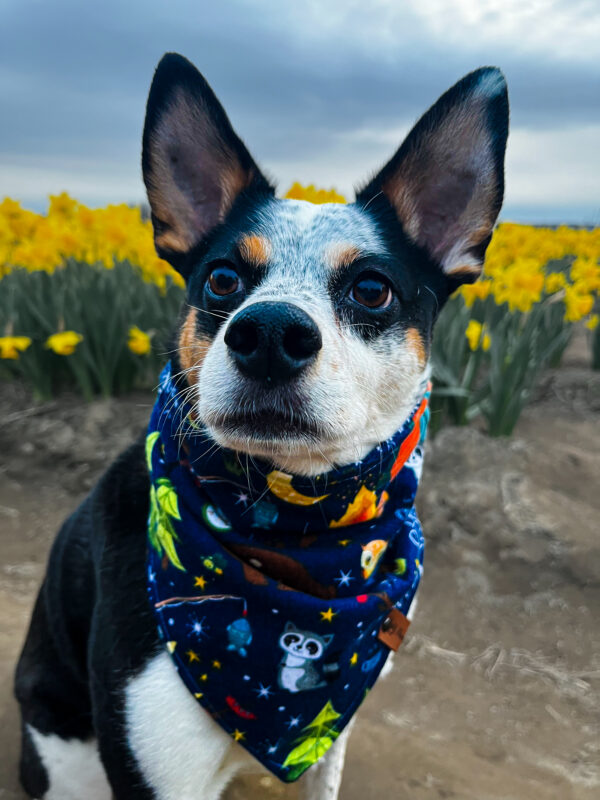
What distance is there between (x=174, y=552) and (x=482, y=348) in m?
2.82

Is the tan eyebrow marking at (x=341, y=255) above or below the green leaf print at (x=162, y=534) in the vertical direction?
above

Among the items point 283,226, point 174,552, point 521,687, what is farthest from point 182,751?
point 521,687

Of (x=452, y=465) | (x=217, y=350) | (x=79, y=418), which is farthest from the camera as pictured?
(x=79, y=418)

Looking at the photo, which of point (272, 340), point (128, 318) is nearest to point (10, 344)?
point (128, 318)

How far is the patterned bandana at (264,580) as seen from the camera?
1.48 meters

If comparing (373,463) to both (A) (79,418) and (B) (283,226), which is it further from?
(A) (79,418)

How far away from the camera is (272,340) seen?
118 cm

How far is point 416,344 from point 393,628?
2.52 feet

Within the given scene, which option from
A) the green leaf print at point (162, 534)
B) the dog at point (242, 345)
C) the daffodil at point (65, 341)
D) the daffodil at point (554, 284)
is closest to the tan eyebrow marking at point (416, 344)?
the dog at point (242, 345)

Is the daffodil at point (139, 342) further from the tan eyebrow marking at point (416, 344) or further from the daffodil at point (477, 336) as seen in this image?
the tan eyebrow marking at point (416, 344)

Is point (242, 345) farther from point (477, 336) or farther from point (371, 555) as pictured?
point (477, 336)

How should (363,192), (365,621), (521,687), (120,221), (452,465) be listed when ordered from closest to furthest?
(365,621) < (363,192) < (521,687) < (452,465) < (120,221)

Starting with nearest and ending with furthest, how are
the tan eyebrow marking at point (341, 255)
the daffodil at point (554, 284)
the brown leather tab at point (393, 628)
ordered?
1. the tan eyebrow marking at point (341, 255)
2. the brown leather tab at point (393, 628)
3. the daffodil at point (554, 284)

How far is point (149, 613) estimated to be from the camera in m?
1.50
